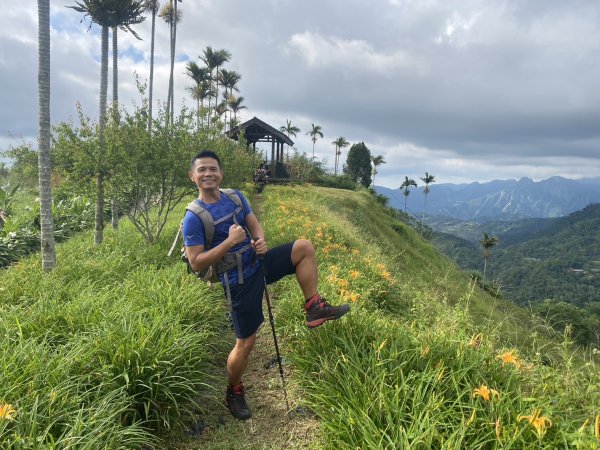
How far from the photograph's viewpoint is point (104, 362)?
3092 mm

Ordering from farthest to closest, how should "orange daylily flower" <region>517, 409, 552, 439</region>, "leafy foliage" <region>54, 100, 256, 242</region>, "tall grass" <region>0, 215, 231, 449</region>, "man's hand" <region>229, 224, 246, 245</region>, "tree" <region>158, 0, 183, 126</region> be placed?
"tree" <region>158, 0, 183, 126</region>, "leafy foliage" <region>54, 100, 256, 242</region>, "man's hand" <region>229, 224, 246, 245</region>, "tall grass" <region>0, 215, 231, 449</region>, "orange daylily flower" <region>517, 409, 552, 439</region>

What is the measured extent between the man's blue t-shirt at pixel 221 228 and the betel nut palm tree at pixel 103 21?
22.2 feet

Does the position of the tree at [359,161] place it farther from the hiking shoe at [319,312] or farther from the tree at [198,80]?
the hiking shoe at [319,312]

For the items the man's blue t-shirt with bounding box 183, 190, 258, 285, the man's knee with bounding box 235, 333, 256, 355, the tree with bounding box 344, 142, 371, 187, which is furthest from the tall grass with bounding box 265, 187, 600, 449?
the tree with bounding box 344, 142, 371, 187

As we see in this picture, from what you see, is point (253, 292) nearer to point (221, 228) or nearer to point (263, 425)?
point (221, 228)

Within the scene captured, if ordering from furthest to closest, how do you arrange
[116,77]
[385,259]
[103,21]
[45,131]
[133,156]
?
[116,77] < [385,259] < [103,21] < [133,156] < [45,131]

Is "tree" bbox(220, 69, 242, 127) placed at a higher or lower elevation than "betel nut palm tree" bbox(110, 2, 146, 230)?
higher

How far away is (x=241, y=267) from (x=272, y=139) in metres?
30.8

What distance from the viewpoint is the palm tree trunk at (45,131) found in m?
6.34

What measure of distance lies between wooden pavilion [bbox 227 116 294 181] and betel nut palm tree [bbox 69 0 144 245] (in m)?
19.9

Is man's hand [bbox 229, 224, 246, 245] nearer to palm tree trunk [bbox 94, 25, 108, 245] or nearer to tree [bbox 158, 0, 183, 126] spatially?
palm tree trunk [bbox 94, 25, 108, 245]

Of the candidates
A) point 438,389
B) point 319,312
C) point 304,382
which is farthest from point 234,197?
point 438,389

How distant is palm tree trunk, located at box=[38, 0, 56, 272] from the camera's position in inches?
249

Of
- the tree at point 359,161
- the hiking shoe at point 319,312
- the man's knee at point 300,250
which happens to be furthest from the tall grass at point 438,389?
the tree at point 359,161
